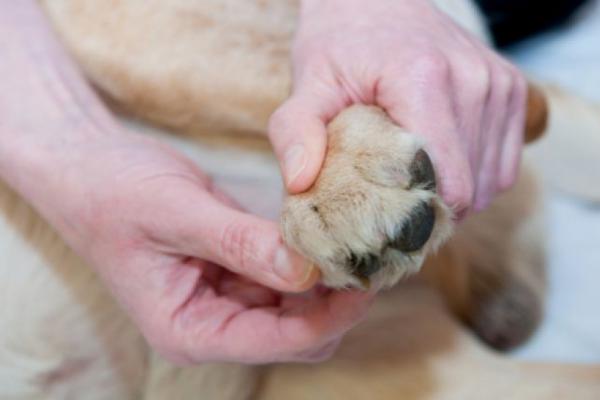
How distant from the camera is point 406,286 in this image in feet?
3.94

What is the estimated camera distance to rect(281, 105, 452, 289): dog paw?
0.66 m

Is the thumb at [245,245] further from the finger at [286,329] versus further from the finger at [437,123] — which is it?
the finger at [437,123]

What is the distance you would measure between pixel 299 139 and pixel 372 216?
117mm

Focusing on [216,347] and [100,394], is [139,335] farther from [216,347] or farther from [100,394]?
[216,347]

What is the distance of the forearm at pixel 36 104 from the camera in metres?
0.88

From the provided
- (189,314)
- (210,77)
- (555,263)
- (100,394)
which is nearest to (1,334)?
(100,394)

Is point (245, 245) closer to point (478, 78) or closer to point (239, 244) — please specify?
point (239, 244)

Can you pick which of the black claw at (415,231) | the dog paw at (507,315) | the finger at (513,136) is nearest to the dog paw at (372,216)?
the black claw at (415,231)

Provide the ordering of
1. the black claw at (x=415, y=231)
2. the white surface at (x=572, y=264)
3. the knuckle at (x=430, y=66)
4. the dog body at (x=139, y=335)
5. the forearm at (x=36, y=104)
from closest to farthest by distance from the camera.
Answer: the black claw at (x=415, y=231) → the knuckle at (x=430, y=66) → the forearm at (x=36, y=104) → the dog body at (x=139, y=335) → the white surface at (x=572, y=264)

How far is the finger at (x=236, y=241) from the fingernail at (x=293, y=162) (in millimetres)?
53

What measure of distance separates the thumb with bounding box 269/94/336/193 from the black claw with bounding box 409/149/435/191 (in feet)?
0.30

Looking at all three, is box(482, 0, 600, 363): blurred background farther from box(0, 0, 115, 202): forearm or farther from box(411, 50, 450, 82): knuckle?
box(0, 0, 115, 202): forearm

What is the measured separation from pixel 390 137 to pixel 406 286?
0.52 meters

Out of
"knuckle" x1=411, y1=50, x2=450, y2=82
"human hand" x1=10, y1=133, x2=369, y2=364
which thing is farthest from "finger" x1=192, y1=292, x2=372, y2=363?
"knuckle" x1=411, y1=50, x2=450, y2=82
